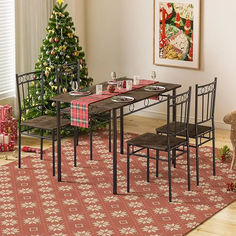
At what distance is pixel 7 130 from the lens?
7.78m

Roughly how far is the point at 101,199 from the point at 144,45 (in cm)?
332

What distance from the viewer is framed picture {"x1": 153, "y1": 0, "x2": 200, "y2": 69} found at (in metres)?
8.30

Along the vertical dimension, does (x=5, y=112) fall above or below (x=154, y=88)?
below

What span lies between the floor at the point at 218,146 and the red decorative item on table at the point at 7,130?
139mm

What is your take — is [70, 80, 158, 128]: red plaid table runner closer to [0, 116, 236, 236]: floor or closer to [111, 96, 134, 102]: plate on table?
[111, 96, 134, 102]: plate on table

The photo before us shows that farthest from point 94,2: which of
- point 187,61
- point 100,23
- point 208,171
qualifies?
point 208,171

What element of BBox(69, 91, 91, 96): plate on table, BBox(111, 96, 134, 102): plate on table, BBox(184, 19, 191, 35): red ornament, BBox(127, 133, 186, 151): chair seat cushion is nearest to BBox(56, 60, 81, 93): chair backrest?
BBox(69, 91, 91, 96): plate on table

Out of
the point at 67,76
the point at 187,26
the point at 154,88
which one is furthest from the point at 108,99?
the point at 187,26

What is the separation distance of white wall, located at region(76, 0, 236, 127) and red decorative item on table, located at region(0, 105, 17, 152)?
1.92 m

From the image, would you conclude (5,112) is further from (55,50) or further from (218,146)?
(218,146)

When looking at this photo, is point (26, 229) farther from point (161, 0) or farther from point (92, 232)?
point (161, 0)

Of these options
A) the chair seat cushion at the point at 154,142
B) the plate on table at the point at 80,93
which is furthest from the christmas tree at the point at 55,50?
the chair seat cushion at the point at 154,142

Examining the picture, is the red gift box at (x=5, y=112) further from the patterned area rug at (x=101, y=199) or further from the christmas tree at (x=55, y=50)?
the patterned area rug at (x=101, y=199)

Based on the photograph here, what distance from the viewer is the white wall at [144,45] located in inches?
321
